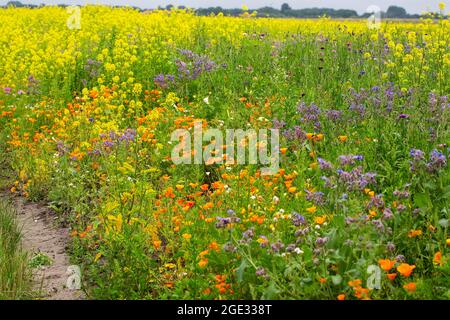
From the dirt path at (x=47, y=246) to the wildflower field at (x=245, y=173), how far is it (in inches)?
5.4

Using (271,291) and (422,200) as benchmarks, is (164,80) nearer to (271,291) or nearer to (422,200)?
(422,200)

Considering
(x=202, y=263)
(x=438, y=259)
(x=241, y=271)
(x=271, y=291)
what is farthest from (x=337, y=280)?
(x=202, y=263)

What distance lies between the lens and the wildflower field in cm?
347

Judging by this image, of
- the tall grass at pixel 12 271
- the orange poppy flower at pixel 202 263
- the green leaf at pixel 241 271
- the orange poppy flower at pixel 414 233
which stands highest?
the orange poppy flower at pixel 414 233

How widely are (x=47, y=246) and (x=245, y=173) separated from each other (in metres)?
2.00

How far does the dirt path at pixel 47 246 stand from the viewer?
14.6ft

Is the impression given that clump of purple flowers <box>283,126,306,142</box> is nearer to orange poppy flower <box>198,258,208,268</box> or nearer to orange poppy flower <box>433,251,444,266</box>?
orange poppy flower <box>198,258,208,268</box>

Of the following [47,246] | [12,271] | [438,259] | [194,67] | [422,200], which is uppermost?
[194,67]

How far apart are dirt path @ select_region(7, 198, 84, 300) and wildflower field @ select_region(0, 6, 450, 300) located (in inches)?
5.4

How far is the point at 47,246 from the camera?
5359 millimetres

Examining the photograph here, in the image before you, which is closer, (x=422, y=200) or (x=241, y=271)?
(x=241, y=271)

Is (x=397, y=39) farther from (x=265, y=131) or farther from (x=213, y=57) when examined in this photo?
(x=265, y=131)

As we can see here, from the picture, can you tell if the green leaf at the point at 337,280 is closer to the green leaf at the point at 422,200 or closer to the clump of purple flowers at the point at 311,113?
the green leaf at the point at 422,200

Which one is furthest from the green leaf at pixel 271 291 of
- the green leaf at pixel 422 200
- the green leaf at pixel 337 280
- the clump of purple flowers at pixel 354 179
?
the green leaf at pixel 422 200
